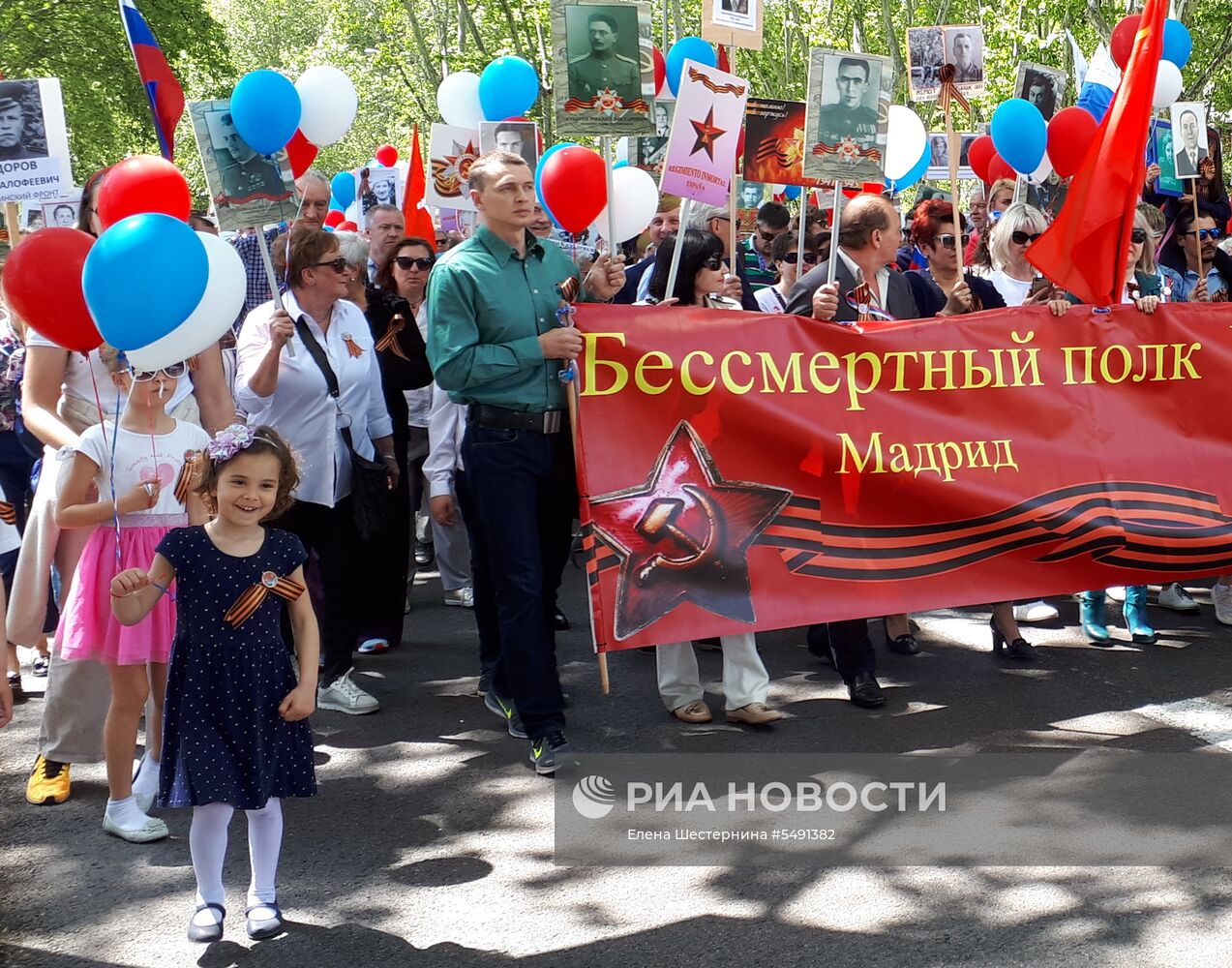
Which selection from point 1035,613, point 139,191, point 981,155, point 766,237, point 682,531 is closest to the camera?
point 139,191

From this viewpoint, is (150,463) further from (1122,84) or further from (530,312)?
(1122,84)

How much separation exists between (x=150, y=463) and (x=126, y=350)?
56 cm

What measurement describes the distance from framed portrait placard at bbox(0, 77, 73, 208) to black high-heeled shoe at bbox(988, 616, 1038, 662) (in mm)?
4774

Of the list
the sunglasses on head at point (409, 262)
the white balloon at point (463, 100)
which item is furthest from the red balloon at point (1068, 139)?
the white balloon at point (463, 100)

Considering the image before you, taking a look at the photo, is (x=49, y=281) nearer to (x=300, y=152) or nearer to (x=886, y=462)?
(x=886, y=462)

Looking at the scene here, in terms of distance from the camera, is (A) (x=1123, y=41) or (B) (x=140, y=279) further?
(A) (x=1123, y=41)

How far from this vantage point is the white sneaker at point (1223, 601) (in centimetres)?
730

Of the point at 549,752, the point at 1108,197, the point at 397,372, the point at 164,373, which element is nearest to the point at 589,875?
the point at 549,752

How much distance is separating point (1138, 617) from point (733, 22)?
3.26 m

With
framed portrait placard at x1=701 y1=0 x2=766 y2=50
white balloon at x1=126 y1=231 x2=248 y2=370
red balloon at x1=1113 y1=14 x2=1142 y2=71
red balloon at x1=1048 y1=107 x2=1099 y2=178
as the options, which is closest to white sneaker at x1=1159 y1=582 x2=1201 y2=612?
red balloon at x1=1048 y1=107 x2=1099 y2=178

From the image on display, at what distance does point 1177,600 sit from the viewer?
757 centimetres

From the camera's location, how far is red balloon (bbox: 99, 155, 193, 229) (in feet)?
15.8

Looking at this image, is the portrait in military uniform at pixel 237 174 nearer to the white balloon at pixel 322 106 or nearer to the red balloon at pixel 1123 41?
the white balloon at pixel 322 106

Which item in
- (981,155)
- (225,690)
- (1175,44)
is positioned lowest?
(225,690)
